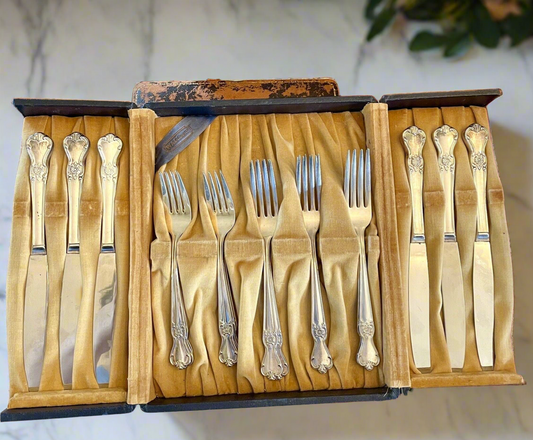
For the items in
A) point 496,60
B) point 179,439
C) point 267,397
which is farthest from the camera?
point 496,60

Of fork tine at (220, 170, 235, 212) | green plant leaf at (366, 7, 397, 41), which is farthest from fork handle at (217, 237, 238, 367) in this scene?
green plant leaf at (366, 7, 397, 41)

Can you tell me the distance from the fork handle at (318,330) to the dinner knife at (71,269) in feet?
1.33

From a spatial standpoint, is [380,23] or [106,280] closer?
[106,280]

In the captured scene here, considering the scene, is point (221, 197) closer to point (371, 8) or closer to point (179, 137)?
point (179, 137)

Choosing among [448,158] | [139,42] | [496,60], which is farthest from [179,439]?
[496,60]

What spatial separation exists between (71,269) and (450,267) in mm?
667

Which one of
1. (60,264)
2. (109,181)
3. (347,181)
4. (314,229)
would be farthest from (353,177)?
(60,264)

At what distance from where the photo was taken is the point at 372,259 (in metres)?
0.82

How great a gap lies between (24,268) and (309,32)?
2.79 feet

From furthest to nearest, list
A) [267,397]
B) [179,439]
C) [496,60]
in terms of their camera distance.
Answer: [496,60]
[179,439]
[267,397]

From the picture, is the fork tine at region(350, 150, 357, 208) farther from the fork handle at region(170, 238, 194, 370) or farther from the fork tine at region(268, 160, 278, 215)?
the fork handle at region(170, 238, 194, 370)

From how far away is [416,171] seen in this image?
88 centimetres

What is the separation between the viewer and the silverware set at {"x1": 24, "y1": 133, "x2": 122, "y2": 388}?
0.82m

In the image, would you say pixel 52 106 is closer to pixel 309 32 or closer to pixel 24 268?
pixel 24 268
